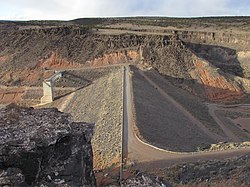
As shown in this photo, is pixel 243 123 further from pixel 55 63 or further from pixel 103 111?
pixel 55 63

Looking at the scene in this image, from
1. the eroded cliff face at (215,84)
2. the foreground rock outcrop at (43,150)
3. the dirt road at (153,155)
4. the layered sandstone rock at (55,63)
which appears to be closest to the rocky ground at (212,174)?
the dirt road at (153,155)

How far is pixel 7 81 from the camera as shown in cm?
6562

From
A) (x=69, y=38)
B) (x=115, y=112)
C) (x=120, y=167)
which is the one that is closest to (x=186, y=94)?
(x=115, y=112)

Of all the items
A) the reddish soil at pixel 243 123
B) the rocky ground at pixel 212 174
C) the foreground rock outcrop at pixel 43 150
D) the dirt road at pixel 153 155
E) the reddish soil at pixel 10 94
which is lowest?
the reddish soil at pixel 243 123

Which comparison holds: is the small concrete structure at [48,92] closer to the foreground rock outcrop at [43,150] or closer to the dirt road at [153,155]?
the dirt road at [153,155]

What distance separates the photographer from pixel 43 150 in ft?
30.0

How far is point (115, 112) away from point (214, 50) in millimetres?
48482

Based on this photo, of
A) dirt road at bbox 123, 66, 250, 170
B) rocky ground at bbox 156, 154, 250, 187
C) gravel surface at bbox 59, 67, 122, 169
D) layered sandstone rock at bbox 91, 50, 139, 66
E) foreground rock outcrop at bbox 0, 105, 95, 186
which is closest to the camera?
foreground rock outcrop at bbox 0, 105, 95, 186

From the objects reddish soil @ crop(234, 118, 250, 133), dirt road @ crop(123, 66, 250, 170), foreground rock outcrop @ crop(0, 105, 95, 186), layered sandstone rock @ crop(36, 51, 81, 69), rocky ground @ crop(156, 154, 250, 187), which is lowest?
reddish soil @ crop(234, 118, 250, 133)

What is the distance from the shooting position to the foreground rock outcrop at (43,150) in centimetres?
884

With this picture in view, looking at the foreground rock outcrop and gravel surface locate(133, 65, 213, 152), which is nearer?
the foreground rock outcrop

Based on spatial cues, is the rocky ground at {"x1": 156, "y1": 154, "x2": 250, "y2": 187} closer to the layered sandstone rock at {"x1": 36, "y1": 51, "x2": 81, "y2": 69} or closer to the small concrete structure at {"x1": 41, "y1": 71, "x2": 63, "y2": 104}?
the small concrete structure at {"x1": 41, "y1": 71, "x2": 63, "y2": 104}

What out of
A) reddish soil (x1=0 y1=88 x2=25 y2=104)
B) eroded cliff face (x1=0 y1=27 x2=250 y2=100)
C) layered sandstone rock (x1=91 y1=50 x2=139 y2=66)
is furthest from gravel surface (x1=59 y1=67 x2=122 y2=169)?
reddish soil (x1=0 y1=88 x2=25 y2=104)

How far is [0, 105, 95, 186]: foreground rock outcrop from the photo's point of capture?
348 inches
